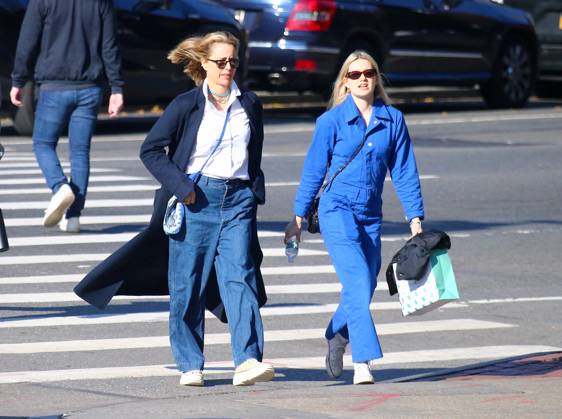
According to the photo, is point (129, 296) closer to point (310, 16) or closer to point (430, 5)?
point (310, 16)

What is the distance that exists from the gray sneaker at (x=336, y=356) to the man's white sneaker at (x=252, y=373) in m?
0.38

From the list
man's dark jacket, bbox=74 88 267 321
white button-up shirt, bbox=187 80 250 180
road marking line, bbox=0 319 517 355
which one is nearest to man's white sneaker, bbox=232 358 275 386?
man's dark jacket, bbox=74 88 267 321

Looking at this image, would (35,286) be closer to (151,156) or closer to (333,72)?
(151,156)

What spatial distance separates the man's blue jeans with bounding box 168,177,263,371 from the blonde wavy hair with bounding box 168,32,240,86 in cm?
53

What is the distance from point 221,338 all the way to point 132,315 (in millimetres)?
748

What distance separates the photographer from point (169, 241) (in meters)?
7.60

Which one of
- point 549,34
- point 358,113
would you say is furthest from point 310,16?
point 358,113

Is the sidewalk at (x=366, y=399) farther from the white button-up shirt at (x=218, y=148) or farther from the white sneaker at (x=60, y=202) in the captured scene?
the white sneaker at (x=60, y=202)

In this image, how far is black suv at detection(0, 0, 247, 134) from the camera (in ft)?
61.7

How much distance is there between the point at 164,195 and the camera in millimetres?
7508

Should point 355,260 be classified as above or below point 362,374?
above

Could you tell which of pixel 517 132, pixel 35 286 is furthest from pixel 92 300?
pixel 517 132

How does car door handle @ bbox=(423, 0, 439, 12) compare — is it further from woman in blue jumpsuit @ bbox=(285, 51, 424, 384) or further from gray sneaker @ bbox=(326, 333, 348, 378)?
gray sneaker @ bbox=(326, 333, 348, 378)

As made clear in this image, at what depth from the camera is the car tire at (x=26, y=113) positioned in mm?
18328
